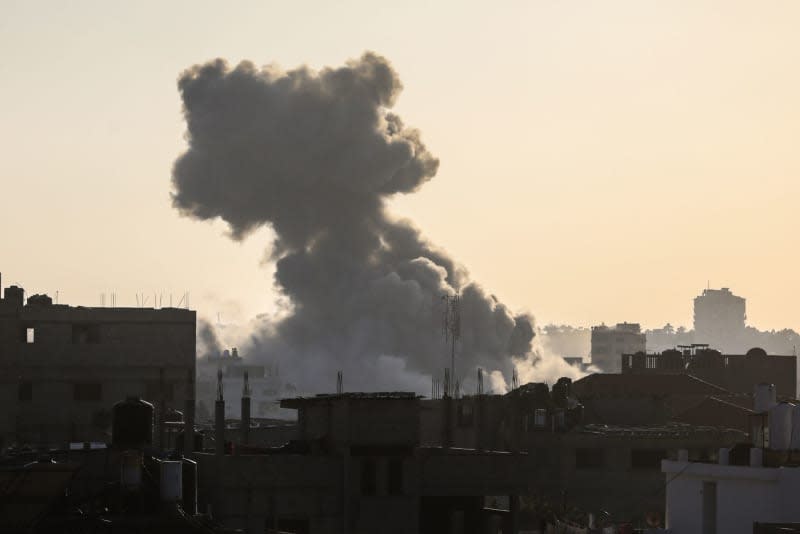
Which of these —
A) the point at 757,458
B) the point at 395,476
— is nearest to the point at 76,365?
the point at 395,476

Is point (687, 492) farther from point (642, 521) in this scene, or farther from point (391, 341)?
point (391, 341)

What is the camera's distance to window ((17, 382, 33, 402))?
324ft

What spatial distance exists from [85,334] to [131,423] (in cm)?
4981

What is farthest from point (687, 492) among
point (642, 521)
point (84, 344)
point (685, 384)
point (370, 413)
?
point (685, 384)

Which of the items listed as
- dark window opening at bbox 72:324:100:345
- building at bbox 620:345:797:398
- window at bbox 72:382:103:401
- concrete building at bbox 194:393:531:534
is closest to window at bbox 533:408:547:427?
window at bbox 72:382:103:401

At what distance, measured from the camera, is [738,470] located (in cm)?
3916

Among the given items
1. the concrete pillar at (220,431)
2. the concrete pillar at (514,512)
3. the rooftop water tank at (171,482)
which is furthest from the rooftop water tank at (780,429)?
the concrete pillar at (220,431)

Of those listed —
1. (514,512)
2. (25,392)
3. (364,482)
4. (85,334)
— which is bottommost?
(514,512)

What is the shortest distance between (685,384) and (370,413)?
58407mm

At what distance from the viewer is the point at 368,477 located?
62.2 metres

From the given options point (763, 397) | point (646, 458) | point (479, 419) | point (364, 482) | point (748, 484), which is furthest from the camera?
point (479, 419)

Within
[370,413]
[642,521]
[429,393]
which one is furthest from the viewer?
[429,393]

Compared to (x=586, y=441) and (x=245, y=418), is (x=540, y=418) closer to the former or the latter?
(x=586, y=441)

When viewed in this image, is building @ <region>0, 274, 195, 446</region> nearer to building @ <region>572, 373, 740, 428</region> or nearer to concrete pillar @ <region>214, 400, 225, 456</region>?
building @ <region>572, 373, 740, 428</region>
